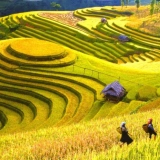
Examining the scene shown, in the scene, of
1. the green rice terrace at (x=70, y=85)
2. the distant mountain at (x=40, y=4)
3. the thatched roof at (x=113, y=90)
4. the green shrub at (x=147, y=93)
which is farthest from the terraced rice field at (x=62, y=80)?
the distant mountain at (x=40, y=4)

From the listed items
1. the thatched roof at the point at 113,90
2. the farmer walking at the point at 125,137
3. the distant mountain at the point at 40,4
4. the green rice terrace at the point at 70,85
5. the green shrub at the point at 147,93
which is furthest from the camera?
the distant mountain at the point at 40,4

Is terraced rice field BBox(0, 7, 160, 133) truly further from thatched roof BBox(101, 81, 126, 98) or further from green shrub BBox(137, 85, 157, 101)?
thatched roof BBox(101, 81, 126, 98)

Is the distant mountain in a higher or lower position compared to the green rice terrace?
higher

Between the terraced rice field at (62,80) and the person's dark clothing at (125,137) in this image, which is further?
the terraced rice field at (62,80)

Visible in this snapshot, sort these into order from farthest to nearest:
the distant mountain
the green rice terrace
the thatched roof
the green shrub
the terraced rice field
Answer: the distant mountain
the thatched roof
the green shrub
the terraced rice field
the green rice terrace

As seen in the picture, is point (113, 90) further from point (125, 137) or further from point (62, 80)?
point (125, 137)

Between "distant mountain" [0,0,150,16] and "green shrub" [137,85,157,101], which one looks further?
"distant mountain" [0,0,150,16]

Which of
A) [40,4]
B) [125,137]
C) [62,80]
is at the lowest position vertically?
[62,80]

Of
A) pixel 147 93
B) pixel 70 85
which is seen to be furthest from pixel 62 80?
pixel 147 93

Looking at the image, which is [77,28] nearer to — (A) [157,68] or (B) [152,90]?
(A) [157,68]

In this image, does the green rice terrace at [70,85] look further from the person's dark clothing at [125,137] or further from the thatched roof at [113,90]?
the person's dark clothing at [125,137]

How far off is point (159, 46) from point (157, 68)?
14.8 metres

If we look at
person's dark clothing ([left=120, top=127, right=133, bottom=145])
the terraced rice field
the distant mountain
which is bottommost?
the terraced rice field

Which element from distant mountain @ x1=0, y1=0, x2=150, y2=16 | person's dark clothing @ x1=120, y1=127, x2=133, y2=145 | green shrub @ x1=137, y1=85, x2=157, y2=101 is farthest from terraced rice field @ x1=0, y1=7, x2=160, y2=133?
distant mountain @ x1=0, y1=0, x2=150, y2=16
